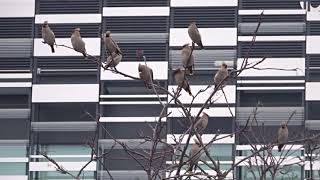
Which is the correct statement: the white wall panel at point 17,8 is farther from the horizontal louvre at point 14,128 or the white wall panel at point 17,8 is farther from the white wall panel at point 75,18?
the horizontal louvre at point 14,128

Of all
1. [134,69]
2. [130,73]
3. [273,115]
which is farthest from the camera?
[130,73]

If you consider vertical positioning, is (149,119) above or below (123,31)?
below

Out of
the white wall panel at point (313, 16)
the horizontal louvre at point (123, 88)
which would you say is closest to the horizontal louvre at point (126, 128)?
the horizontal louvre at point (123, 88)

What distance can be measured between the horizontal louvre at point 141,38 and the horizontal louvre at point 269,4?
4.79 feet

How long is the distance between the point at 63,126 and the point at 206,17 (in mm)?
3116

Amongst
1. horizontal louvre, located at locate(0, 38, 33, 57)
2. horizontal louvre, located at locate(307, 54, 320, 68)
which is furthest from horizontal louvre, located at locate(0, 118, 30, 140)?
horizontal louvre, located at locate(307, 54, 320, 68)

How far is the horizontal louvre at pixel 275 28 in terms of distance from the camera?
54.5ft

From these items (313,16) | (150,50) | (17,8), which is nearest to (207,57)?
(150,50)

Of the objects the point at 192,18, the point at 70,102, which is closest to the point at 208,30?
the point at 192,18

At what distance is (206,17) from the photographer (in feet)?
55.3

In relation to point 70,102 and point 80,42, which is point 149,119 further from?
point 80,42

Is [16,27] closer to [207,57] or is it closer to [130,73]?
[130,73]

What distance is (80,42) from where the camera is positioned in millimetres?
6746

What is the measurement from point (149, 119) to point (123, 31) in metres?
1.61
